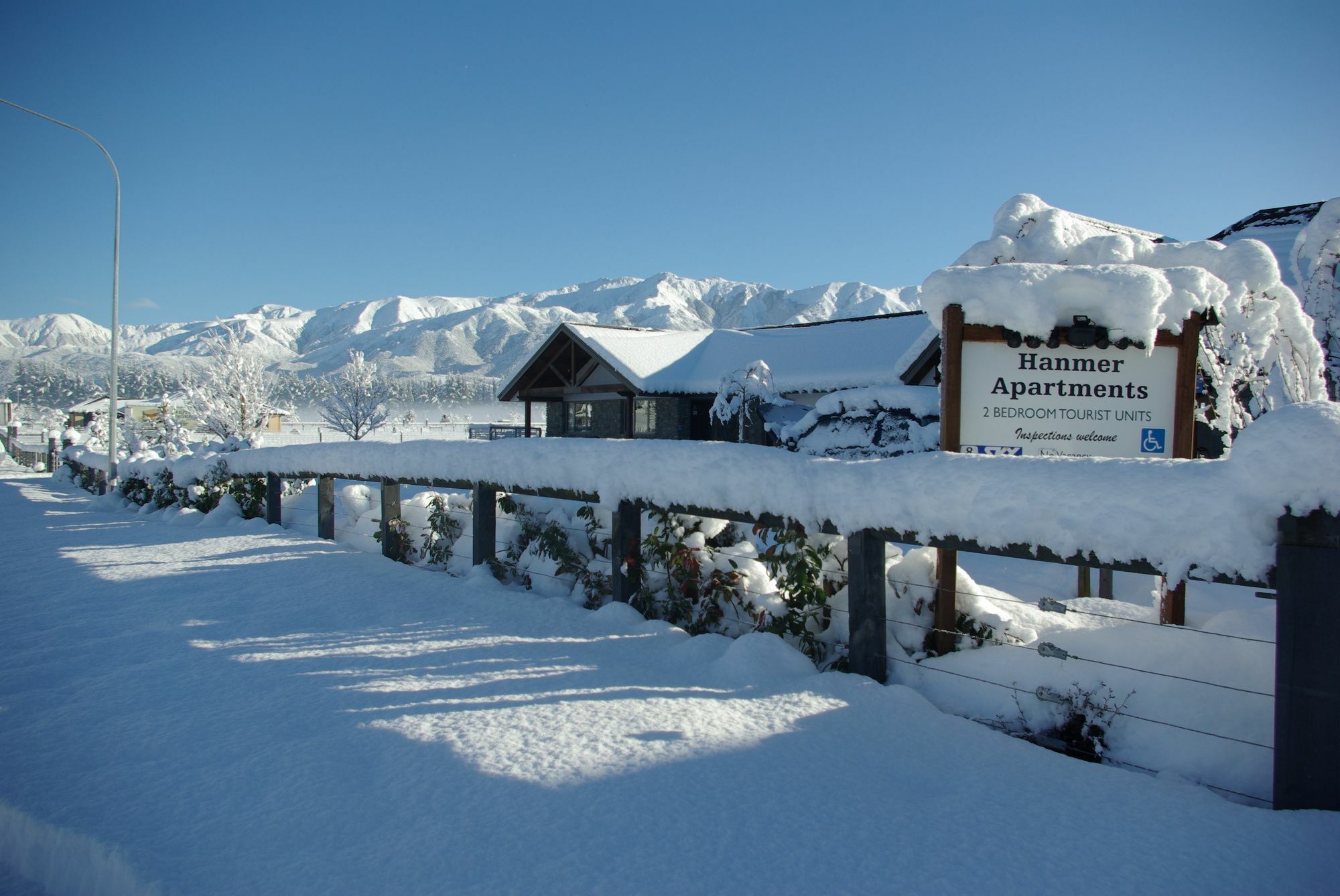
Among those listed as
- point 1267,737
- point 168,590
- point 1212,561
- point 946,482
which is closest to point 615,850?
point 946,482

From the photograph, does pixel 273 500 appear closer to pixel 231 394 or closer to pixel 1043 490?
pixel 1043 490

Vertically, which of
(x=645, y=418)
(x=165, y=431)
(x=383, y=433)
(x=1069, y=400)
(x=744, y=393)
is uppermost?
(x=744, y=393)

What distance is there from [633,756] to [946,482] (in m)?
1.98

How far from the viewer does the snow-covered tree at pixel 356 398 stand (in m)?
49.4

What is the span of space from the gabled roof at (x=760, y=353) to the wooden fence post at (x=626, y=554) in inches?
482

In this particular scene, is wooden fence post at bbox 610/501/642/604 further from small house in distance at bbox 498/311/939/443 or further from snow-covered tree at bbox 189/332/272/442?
snow-covered tree at bbox 189/332/272/442

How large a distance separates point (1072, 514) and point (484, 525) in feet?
15.9

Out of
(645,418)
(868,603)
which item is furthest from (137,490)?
(868,603)

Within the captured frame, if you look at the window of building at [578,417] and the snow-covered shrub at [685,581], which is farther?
the window of building at [578,417]

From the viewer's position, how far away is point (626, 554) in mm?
5344

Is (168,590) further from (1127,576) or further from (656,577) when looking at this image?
(1127,576)

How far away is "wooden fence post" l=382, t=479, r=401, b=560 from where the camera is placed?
759cm

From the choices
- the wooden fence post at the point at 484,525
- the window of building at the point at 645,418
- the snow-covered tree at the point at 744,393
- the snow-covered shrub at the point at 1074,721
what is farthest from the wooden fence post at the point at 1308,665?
the window of building at the point at 645,418

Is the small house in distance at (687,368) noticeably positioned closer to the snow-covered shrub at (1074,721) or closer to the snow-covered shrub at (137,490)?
the snow-covered shrub at (137,490)
